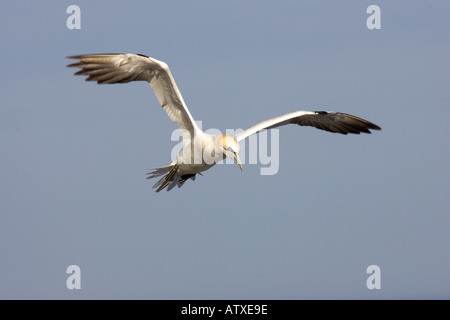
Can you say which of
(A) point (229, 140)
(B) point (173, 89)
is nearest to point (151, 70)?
(B) point (173, 89)

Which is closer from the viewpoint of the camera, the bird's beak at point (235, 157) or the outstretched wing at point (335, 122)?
the bird's beak at point (235, 157)

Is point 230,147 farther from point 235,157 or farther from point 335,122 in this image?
point 335,122

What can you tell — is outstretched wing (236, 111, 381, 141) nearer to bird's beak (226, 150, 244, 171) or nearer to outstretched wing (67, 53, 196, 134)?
bird's beak (226, 150, 244, 171)

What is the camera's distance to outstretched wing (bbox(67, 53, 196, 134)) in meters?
17.6

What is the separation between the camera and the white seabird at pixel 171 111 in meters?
17.6

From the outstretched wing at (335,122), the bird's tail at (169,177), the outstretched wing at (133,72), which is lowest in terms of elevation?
the bird's tail at (169,177)

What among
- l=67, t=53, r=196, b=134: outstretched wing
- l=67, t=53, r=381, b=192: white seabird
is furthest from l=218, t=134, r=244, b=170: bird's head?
l=67, t=53, r=196, b=134: outstretched wing

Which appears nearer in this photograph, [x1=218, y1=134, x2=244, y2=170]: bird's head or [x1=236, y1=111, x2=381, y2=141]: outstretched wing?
[x1=218, y1=134, x2=244, y2=170]: bird's head

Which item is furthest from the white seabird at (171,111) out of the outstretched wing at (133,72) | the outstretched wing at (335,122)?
the outstretched wing at (335,122)

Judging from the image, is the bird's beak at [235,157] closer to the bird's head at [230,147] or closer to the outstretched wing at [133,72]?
the bird's head at [230,147]

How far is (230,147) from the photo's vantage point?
1767 centimetres

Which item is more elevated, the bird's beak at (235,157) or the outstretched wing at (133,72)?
the outstretched wing at (133,72)
